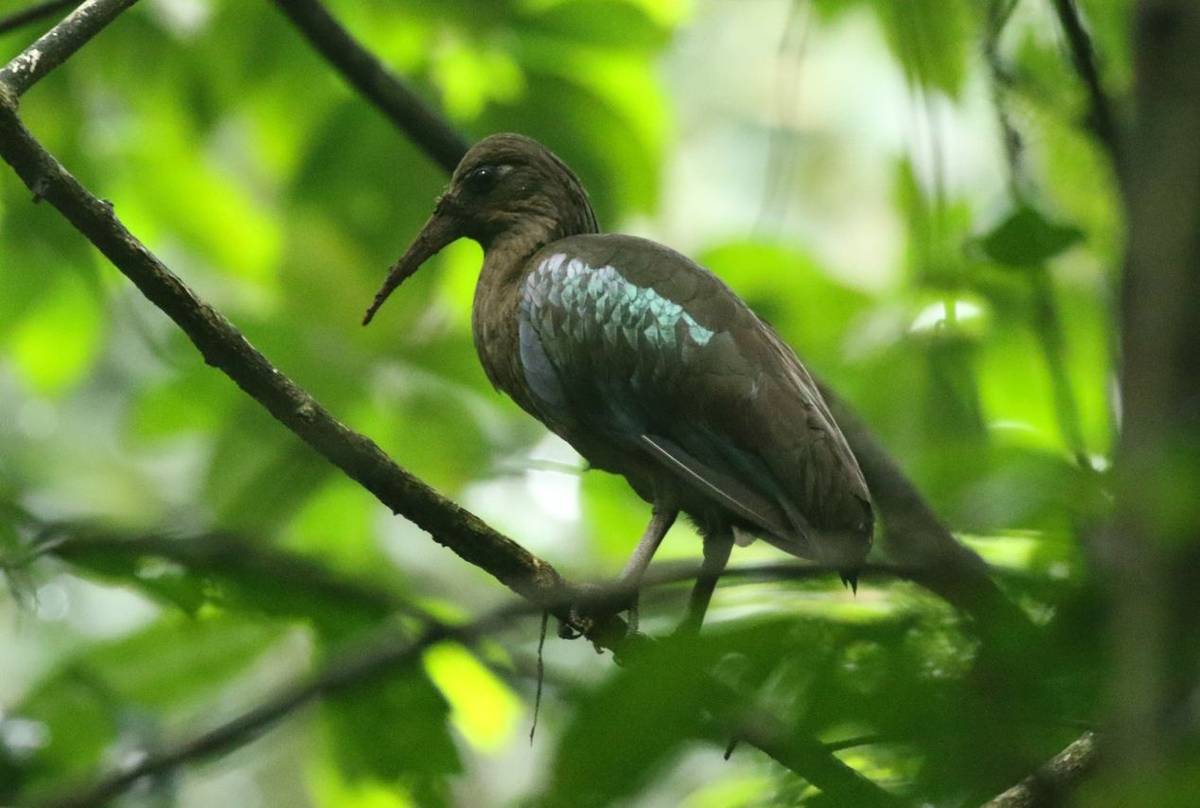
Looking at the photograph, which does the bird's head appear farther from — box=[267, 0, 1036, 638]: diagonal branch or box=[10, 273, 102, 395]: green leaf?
box=[10, 273, 102, 395]: green leaf

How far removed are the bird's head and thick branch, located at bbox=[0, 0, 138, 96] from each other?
5.05ft

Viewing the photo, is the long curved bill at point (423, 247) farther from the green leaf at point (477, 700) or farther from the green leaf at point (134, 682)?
the green leaf at point (134, 682)

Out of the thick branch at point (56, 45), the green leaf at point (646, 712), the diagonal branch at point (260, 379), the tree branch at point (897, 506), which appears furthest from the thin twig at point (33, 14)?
the green leaf at point (646, 712)

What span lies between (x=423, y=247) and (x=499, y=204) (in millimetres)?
291

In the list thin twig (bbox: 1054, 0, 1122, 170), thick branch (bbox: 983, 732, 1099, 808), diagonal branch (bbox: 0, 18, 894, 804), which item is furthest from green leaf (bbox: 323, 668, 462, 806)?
thin twig (bbox: 1054, 0, 1122, 170)

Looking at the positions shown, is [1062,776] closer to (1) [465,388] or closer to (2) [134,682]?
(2) [134,682]

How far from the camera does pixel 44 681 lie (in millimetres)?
3277

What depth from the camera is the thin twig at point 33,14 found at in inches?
160

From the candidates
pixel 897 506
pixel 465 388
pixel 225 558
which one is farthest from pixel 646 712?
pixel 465 388

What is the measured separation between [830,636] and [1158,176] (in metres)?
0.60

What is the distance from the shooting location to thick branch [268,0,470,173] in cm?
510

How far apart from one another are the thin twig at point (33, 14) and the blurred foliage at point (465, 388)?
2.64 feet

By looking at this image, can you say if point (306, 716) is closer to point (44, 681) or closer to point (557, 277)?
point (44, 681)

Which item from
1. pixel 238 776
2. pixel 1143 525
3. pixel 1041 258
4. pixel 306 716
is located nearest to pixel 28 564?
pixel 306 716
